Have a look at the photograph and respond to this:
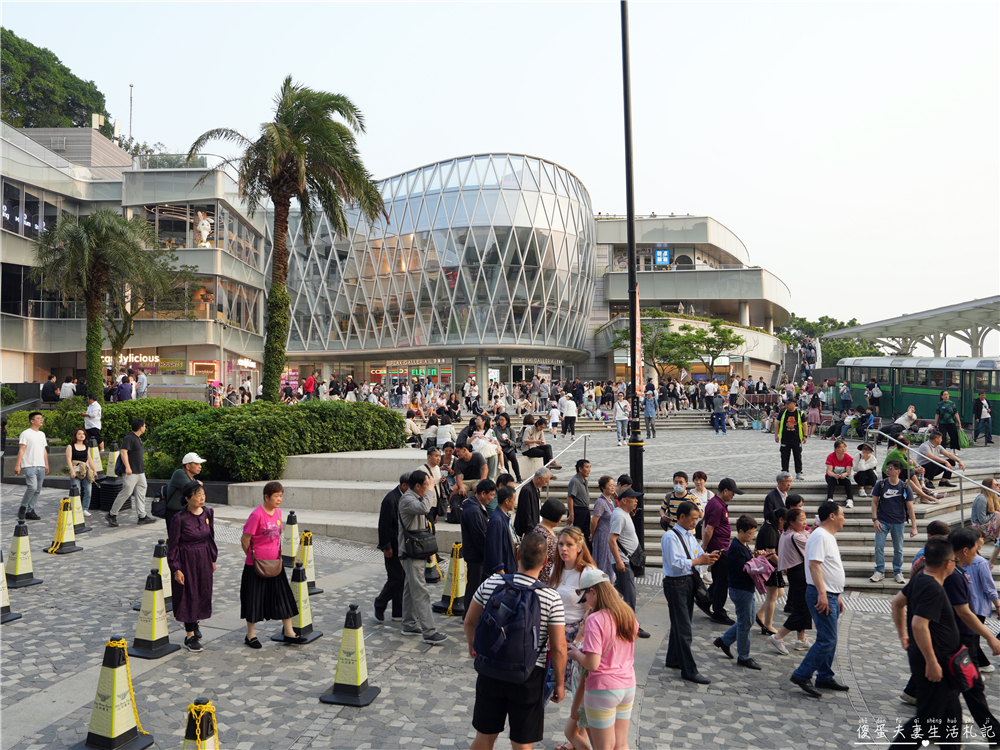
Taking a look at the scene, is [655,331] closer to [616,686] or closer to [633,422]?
[633,422]

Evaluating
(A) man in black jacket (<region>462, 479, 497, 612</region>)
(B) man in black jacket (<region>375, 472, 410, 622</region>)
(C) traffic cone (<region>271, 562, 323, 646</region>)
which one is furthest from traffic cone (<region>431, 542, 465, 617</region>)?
(C) traffic cone (<region>271, 562, 323, 646</region>)

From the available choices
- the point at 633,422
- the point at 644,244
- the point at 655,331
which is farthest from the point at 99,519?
the point at 644,244

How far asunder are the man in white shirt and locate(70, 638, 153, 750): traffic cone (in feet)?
17.2

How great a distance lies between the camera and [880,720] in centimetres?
518

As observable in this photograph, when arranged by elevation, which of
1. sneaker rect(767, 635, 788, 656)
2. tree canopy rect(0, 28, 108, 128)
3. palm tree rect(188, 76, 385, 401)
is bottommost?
sneaker rect(767, 635, 788, 656)

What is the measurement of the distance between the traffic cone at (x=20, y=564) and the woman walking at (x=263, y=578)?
390 cm

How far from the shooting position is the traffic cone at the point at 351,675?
16.9 feet

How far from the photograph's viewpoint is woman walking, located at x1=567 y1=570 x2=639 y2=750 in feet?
12.1

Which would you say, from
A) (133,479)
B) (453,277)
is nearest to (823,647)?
(133,479)

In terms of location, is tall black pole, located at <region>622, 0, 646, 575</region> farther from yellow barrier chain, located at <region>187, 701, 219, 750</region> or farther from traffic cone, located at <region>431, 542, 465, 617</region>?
yellow barrier chain, located at <region>187, 701, 219, 750</region>

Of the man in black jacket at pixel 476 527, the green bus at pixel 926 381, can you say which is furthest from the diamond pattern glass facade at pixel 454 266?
the man in black jacket at pixel 476 527

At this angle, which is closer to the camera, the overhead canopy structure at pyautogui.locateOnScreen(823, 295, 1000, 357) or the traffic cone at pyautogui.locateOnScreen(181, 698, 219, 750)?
the traffic cone at pyautogui.locateOnScreen(181, 698, 219, 750)

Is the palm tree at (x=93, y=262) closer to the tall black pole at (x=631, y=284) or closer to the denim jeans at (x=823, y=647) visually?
the tall black pole at (x=631, y=284)

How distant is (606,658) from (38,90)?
63.7 metres
